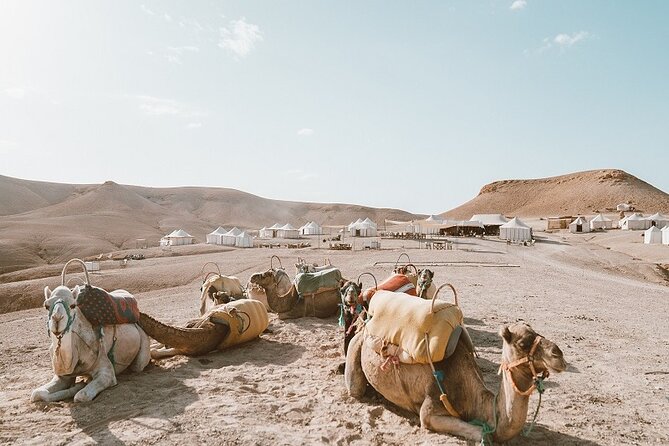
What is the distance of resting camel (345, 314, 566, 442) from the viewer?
12.8 feet

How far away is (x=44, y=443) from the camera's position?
15.0ft

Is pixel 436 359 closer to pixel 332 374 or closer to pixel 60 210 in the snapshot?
→ pixel 332 374

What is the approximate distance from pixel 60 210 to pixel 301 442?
375 ft

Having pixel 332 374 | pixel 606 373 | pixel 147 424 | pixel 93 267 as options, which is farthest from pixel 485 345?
pixel 93 267

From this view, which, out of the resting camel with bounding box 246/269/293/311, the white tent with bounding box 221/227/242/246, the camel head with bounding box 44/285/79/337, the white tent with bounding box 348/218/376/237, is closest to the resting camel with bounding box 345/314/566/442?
the camel head with bounding box 44/285/79/337

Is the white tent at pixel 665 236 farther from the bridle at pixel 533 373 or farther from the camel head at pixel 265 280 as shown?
the bridle at pixel 533 373

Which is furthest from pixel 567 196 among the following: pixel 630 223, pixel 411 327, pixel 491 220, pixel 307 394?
pixel 411 327

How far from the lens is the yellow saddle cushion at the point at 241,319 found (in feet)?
26.5

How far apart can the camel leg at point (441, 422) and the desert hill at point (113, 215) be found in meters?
47.2

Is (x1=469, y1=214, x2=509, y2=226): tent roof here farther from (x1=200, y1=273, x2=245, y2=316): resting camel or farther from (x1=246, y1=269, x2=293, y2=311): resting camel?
(x1=200, y1=273, x2=245, y2=316): resting camel

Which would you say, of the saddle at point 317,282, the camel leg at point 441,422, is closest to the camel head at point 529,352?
the camel leg at point 441,422

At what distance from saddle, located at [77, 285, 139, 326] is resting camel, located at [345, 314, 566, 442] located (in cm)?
328

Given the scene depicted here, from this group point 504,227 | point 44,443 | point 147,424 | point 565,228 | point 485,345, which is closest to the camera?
point 44,443

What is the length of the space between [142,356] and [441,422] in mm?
4501
